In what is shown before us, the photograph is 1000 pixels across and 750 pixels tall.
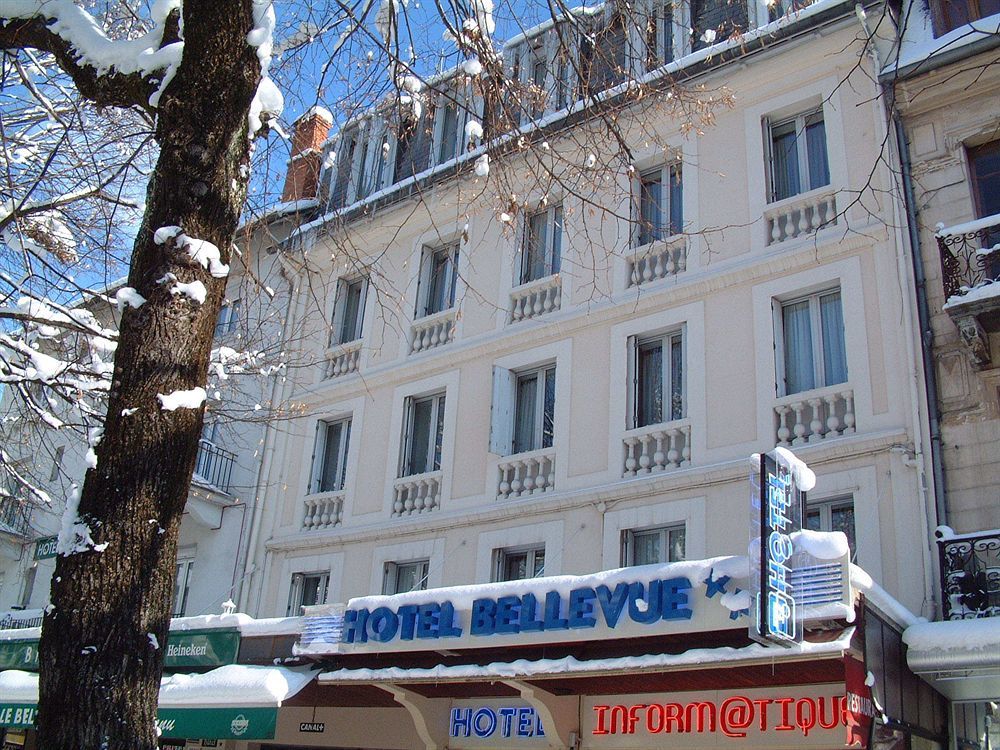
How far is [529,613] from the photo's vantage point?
9.94 m

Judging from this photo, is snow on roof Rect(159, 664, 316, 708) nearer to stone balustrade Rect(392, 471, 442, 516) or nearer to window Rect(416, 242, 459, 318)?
stone balustrade Rect(392, 471, 442, 516)

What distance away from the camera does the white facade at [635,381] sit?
11.1 meters

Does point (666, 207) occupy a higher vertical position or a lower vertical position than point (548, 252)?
higher

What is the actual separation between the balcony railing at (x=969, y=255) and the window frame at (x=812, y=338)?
134 cm

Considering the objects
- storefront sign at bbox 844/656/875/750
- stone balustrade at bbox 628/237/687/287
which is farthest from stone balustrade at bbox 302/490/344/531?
storefront sign at bbox 844/656/875/750

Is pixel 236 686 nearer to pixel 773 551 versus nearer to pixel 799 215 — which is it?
pixel 773 551

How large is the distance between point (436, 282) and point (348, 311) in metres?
2.04

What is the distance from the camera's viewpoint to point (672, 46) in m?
14.6

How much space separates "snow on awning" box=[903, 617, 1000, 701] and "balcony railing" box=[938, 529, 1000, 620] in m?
0.44

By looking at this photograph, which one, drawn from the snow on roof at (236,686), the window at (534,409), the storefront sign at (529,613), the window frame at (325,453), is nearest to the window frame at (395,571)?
the window frame at (325,453)

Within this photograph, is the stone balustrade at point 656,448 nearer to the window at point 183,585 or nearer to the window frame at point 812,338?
the window frame at point 812,338

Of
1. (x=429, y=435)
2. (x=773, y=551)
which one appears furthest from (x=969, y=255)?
(x=429, y=435)

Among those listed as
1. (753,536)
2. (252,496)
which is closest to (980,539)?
(753,536)

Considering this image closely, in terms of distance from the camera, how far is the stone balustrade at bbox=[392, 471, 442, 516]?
48.6ft
